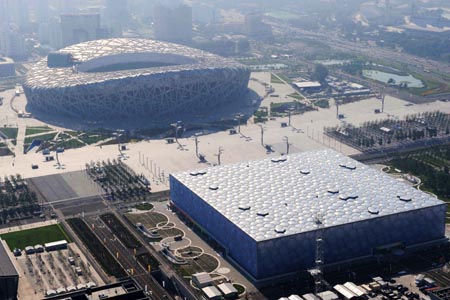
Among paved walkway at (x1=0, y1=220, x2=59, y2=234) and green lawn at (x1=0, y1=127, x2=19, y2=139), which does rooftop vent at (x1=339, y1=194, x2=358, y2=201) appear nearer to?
paved walkway at (x1=0, y1=220, x2=59, y2=234)

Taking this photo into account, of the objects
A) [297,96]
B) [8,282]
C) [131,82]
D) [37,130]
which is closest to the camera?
[8,282]

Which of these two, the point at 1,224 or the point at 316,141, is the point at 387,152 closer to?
the point at 316,141

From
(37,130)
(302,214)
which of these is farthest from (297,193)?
(37,130)

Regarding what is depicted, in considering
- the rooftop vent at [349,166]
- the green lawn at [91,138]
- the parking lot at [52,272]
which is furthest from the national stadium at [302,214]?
the green lawn at [91,138]

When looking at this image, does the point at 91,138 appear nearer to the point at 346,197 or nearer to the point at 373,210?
the point at 346,197

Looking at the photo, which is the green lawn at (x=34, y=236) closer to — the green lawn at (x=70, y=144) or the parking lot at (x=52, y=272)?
the parking lot at (x=52, y=272)

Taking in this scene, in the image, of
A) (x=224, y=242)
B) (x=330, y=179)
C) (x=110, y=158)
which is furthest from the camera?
(x=110, y=158)

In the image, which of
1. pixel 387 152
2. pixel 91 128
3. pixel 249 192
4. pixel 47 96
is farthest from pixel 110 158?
pixel 387 152
